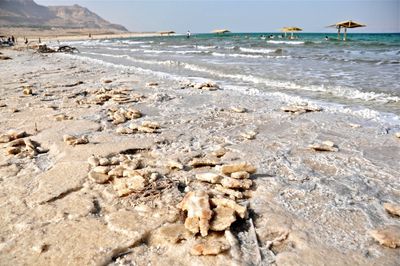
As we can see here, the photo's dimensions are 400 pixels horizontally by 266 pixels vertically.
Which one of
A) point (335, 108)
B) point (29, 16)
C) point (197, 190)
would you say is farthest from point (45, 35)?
point (197, 190)

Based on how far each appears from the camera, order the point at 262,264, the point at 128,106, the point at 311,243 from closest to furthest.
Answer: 1. the point at 262,264
2. the point at 311,243
3. the point at 128,106

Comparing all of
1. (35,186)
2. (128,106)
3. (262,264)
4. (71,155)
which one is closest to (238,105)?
(128,106)

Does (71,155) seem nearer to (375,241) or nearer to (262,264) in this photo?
(262,264)

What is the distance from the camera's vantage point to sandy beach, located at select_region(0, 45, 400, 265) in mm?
2371

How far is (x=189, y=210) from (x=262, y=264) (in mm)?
691

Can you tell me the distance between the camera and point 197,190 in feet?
9.62

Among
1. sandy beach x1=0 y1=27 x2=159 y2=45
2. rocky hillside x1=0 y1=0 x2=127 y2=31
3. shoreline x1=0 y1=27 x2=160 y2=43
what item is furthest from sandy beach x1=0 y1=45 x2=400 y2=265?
rocky hillside x1=0 y1=0 x2=127 y2=31

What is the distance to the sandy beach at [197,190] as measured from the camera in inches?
93.4

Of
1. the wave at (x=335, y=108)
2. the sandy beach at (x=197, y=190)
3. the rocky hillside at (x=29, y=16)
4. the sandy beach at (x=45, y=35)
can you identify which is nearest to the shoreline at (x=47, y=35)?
the sandy beach at (x=45, y=35)

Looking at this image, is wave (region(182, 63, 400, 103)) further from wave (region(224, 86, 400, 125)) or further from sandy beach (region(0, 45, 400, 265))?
sandy beach (region(0, 45, 400, 265))

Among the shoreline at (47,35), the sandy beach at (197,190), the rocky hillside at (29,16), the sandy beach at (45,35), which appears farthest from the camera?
the rocky hillside at (29,16)

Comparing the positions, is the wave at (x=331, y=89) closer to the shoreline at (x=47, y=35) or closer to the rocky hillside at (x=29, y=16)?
the shoreline at (x=47, y=35)

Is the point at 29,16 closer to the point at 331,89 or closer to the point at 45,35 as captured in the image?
the point at 45,35

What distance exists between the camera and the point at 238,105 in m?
7.08
